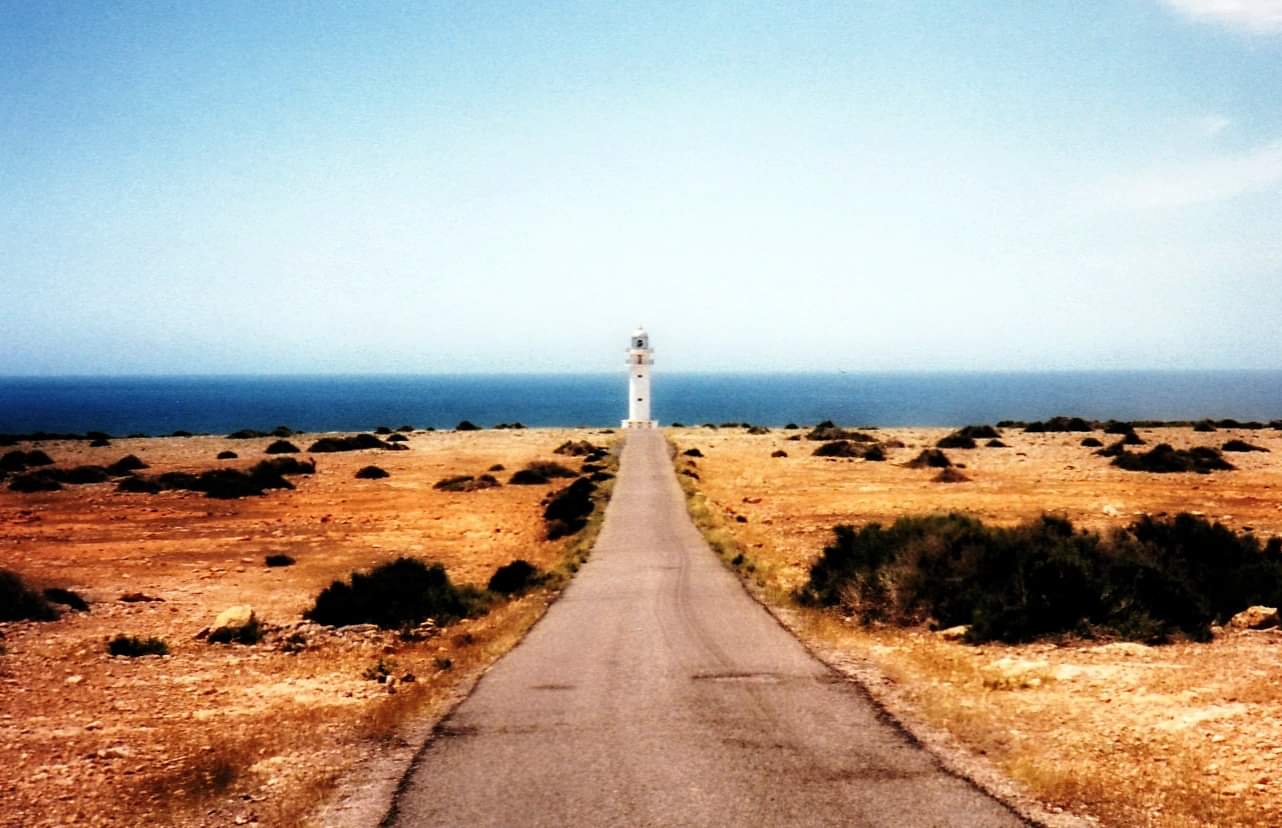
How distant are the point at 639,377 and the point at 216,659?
6655 cm

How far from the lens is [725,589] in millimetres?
16625

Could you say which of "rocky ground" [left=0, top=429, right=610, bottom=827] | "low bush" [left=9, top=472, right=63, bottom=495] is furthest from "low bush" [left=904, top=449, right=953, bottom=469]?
"low bush" [left=9, top=472, right=63, bottom=495]

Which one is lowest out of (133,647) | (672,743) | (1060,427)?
(133,647)

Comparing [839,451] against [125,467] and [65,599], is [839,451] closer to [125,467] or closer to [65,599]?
[125,467]

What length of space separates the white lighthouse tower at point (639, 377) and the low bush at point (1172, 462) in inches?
1718

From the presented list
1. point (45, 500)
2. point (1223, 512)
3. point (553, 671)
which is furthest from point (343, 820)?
point (45, 500)

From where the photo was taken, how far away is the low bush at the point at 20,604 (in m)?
14.7

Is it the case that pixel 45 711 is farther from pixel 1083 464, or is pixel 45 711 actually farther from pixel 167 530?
pixel 1083 464

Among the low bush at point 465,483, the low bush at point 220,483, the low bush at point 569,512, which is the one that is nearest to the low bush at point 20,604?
the low bush at point 569,512

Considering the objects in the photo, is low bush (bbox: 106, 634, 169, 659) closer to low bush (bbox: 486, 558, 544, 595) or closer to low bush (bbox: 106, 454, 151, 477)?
low bush (bbox: 486, 558, 544, 595)

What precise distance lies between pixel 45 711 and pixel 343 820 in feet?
18.8

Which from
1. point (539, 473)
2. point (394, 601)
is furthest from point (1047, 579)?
point (539, 473)

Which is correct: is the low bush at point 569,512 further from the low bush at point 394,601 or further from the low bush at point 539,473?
the low bush at point 394,601

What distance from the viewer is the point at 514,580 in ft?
61.1
